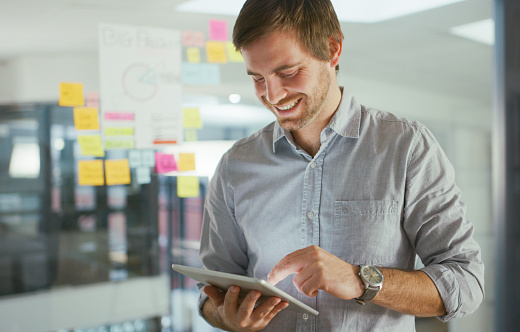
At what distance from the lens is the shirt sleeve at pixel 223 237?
4.84 feet

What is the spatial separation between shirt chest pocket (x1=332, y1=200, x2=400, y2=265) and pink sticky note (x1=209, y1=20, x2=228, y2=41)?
1.40 metres

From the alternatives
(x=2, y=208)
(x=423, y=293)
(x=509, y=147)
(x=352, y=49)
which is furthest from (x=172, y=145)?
(x=509, y=147)

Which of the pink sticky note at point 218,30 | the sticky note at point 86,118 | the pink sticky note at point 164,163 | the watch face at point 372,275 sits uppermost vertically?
the pink sticky note at point 218,30

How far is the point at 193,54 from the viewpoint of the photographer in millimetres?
2357

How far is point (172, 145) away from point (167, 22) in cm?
56

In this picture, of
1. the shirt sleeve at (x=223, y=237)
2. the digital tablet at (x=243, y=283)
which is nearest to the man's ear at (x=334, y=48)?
the shirt sleeve at (x=223, y=237)

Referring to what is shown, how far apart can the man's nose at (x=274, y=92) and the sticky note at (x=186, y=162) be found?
1.09m

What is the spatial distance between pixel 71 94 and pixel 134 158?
14.7 inches

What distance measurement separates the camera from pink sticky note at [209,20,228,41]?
7.95 feet

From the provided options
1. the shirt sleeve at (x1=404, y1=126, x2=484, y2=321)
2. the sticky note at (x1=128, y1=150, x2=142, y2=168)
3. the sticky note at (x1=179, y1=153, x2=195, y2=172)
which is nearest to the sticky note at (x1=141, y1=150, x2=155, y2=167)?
the sticky note at (x1=128, y1=150, x2=142, y2=168)

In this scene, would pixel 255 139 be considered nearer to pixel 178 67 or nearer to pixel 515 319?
pixel 178 67

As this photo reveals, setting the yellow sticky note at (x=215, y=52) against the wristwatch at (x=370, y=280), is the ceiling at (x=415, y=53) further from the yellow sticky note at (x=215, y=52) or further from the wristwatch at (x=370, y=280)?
the wristwatch at (x=370, y=280)

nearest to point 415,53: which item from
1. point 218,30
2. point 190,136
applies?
point 218,30

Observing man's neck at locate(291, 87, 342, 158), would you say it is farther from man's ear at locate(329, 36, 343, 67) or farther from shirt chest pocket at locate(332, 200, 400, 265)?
shirt chest pocket at locate(332, 200, 400, 265)
